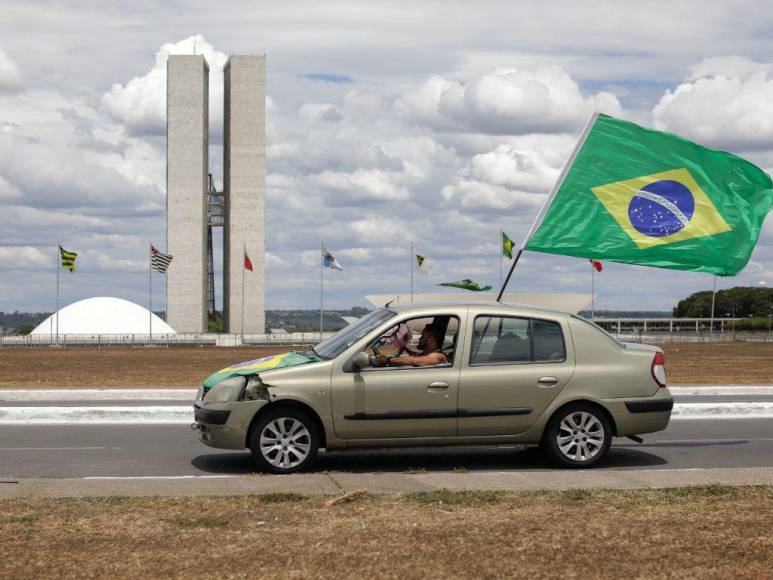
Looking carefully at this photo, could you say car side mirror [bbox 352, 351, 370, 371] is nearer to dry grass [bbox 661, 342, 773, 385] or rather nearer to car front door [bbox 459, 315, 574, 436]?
car front door [bbox 459, 315, 574, 436]

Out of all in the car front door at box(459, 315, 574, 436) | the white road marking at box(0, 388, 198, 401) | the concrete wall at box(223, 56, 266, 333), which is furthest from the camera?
the concrete wall at box(223, 56, 266, 333)

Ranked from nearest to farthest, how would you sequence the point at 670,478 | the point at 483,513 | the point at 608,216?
1. the point at 483,513
2. the point at 670,478
3. the point at 608,216

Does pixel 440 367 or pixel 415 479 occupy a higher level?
pixel 440 367

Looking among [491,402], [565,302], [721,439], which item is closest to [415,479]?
[491,402]

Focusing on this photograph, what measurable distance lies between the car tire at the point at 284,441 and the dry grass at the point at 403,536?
75.8 inches

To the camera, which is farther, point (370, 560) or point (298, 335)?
point (298, 335)

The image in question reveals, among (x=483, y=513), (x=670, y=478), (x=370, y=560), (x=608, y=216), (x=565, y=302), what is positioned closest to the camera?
(x=370, y=560)

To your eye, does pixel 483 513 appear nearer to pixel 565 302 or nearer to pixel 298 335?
pixel 298 335

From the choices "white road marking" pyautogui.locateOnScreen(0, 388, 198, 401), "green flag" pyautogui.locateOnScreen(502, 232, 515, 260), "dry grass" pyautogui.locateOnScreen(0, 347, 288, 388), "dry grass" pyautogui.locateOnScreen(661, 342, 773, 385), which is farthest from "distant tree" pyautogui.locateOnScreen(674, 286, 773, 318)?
"white road marking" pyautogui.locateOnScreen(0, 388, 198, 401)

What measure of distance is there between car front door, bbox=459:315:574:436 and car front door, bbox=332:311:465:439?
16cm

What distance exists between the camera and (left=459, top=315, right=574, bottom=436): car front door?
10.9m

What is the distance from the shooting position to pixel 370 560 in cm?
646

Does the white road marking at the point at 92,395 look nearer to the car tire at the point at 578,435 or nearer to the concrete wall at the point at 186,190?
the car tire at the point at 578,435

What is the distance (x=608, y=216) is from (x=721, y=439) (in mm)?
3434
